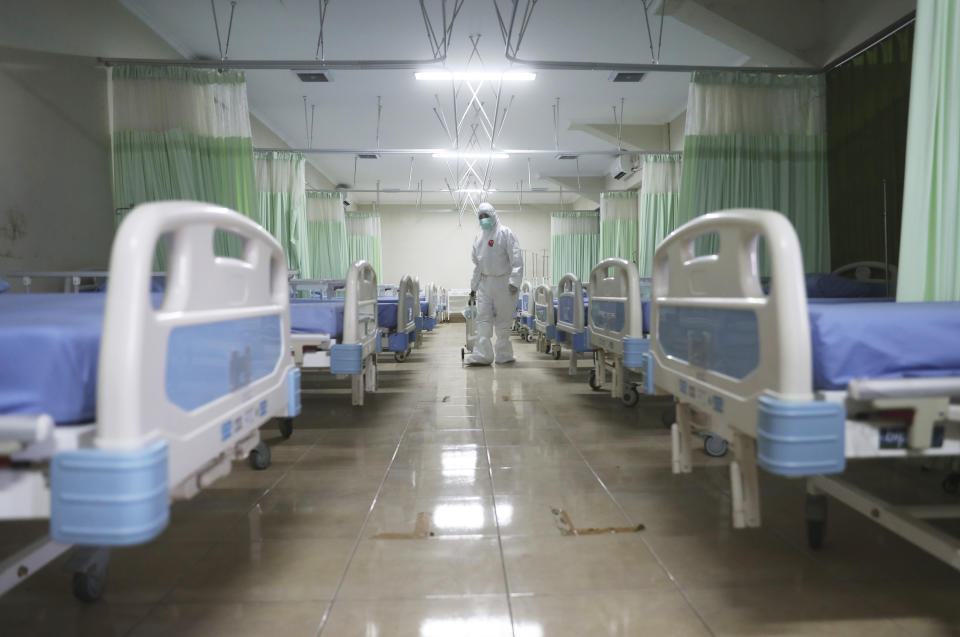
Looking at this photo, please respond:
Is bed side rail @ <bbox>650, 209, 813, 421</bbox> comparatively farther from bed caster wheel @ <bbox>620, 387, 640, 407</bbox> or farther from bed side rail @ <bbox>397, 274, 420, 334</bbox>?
bed side rail @ <bbox>397, 274, 420, 334</bbox>

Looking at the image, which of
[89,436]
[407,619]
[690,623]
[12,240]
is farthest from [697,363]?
[12,240]

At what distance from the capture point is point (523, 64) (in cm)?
516

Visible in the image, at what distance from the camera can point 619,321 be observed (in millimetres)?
3504

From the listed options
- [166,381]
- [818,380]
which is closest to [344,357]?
[166,381]

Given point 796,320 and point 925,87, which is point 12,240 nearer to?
point 796,320

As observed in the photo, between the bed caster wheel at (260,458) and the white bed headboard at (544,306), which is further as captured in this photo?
the white bed headboard at (544,306)

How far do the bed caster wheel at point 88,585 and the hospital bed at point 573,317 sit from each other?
131 inches

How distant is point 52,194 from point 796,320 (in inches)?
204

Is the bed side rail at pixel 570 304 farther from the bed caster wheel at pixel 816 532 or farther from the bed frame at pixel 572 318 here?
the bed caster wheel at pixel 816 532

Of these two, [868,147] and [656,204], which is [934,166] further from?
[656,204]

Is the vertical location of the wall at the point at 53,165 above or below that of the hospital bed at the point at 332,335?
above

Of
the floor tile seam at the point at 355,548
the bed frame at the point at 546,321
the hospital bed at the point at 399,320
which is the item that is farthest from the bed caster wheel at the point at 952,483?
the bed frame at the point at 546,321

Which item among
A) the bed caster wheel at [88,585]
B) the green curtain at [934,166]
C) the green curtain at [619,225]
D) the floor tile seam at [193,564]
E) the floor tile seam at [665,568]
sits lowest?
the floor tile seam at [193,564]

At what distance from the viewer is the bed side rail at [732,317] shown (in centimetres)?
125
